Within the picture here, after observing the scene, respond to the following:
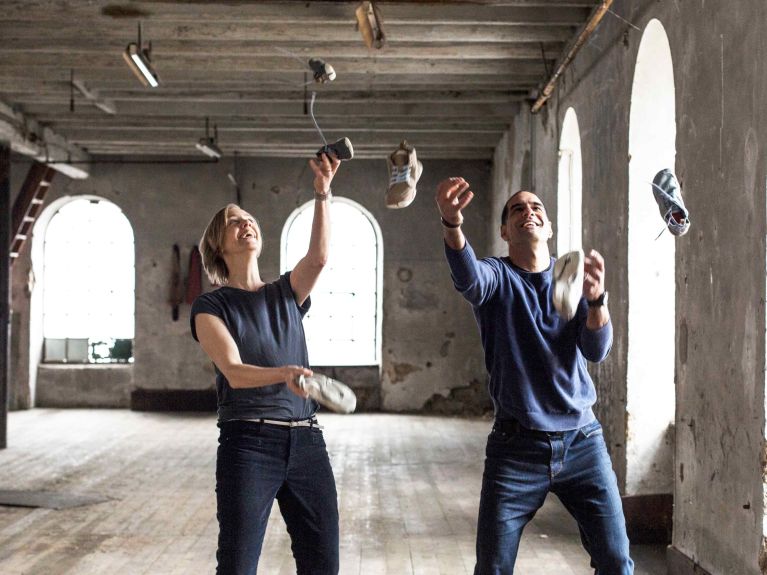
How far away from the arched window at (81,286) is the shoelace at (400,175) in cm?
1026

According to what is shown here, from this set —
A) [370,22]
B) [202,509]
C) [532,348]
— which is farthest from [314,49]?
[532,348]

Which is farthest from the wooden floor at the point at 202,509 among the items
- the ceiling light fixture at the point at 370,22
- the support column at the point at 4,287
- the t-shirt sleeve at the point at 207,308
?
the ceiling light fixture at the point at 370,22

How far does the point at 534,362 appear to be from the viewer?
282cm

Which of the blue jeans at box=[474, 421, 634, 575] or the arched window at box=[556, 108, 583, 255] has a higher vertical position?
the arched window at box=[556, 108, 583, 255]

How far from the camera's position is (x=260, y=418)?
2766 mm

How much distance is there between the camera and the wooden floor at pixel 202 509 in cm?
502

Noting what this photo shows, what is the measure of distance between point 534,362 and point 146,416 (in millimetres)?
10041

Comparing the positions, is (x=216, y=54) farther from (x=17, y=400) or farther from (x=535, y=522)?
(x=17, y=400)

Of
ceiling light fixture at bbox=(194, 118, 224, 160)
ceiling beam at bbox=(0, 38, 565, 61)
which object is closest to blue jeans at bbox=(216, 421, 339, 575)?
ceiling beam at bbox=(0, 38, 565, 61)

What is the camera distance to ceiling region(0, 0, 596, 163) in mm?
6742

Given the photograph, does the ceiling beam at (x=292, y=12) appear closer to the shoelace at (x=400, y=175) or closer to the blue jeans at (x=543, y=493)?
the shoelace at (x=400, y=175)

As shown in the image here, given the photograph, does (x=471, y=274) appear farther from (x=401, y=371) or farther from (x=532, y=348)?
(x=401, y=371)

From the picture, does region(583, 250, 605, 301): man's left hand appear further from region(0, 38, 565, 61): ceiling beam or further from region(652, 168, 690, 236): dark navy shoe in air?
region(0, 38, 565, 61): ceiling beam

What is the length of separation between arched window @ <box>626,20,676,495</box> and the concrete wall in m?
7.22
